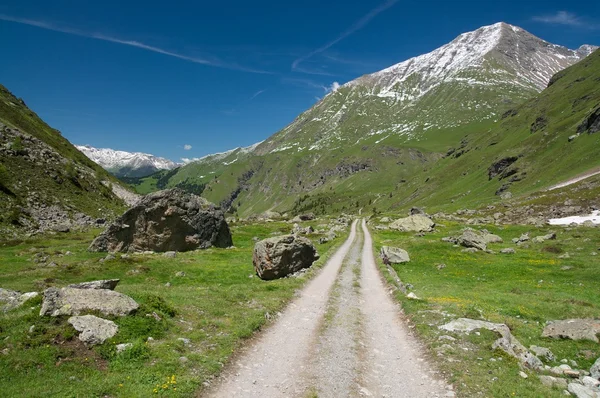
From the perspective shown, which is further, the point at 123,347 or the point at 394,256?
the point at 394,256

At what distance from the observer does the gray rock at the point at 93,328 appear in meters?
14.3

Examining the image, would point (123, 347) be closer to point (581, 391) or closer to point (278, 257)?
point (581, 391)

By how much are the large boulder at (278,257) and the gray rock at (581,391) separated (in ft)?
93.6

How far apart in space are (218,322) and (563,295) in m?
30.3

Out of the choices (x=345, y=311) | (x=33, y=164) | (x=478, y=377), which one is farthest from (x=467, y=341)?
(x=33, y=164)

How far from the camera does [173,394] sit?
38.5 feet

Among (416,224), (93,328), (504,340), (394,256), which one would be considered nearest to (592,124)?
(416,224)

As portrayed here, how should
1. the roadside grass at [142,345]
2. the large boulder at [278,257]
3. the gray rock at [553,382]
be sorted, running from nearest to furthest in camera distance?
the roadside grass at [142,345]
the gray rock at [553,382]
the large boulder at [278,257]

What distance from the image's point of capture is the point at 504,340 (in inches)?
664

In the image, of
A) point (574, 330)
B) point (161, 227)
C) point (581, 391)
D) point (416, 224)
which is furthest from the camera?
point (416, 224)

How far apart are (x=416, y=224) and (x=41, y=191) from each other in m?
90.4

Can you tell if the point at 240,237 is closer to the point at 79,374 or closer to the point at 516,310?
the point at 516,310

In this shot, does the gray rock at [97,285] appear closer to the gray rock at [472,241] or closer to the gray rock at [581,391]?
the gray rock at [581,391]

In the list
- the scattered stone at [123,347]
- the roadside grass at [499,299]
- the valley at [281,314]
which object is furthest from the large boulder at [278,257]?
the scattered stone at [123,347]
